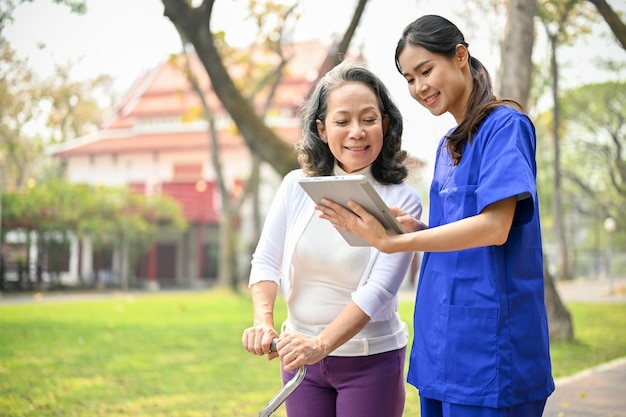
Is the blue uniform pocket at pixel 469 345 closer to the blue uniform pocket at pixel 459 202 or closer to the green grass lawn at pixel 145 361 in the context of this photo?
the blue uniform pocket at pixel 459 202

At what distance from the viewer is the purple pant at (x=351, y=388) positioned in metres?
1.90

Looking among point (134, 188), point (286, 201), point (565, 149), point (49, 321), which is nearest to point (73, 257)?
point (134, 188)

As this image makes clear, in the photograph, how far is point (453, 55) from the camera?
1.65 meters

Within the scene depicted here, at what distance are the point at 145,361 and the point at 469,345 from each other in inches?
235

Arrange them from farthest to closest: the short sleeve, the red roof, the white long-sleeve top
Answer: the red roof, the white long-sleeve top, the short sleeve

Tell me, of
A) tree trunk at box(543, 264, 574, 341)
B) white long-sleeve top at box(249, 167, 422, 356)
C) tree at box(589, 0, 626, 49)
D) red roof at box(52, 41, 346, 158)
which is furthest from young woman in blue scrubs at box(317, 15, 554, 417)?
red roof at box(52, 41, 346, 158)

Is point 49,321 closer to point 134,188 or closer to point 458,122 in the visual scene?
point 458,122

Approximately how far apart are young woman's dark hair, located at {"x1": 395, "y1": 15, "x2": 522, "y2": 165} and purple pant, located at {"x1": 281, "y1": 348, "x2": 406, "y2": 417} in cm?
61

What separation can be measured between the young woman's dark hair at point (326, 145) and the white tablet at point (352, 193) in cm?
34

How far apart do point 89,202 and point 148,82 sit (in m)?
8.08

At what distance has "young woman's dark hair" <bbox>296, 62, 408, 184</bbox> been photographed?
1.92 metres

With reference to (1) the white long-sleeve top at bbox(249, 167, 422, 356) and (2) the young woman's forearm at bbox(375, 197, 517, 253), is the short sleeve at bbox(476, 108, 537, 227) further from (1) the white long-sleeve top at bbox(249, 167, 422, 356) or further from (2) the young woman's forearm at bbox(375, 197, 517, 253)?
(1) the white long-sleeve top at bbox(249, 167, 422, 356)

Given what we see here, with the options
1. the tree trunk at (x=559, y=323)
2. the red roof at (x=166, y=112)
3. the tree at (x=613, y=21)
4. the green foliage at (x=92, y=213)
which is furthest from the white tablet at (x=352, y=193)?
the red roof at (x=166, y=112)

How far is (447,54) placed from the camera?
1.65m
